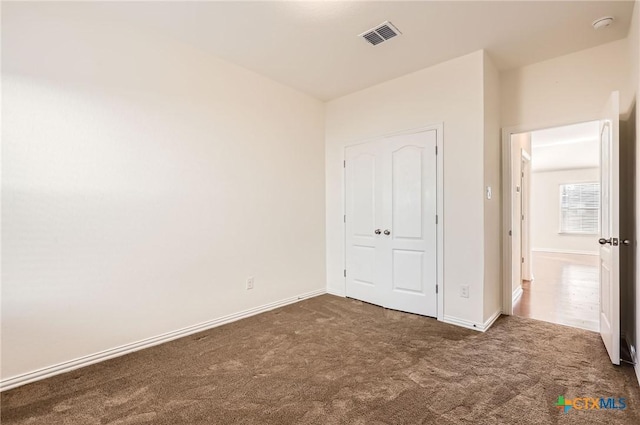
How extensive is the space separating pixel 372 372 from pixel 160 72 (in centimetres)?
314

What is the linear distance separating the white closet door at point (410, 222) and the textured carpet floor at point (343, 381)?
0.57 meters

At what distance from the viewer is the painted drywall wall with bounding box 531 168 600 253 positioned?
28.0 feet

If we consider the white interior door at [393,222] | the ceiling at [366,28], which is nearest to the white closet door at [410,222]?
the white interior door at [393,222]

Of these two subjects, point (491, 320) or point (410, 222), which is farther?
point (410, 222)

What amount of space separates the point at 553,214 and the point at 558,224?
1.06 ft

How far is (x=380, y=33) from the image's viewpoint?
274 cm

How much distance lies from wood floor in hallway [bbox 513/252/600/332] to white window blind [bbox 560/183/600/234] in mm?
2280

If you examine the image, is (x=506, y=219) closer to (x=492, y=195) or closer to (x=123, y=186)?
(x=492, y=195)

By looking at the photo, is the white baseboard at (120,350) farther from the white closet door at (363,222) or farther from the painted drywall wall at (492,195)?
the painted drywall wall at (492,195)

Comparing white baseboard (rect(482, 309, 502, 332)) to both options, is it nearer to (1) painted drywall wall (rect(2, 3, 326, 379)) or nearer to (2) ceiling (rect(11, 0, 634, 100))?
(1) painted drywall wall (rect(2, 3, 326, 379))

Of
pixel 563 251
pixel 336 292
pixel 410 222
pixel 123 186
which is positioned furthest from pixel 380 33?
pixel 563 251

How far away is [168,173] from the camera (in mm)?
2848

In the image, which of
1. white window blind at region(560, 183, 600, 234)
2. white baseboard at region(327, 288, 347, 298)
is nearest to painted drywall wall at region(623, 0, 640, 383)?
white baseboard at region(327, 288, 347, 298)

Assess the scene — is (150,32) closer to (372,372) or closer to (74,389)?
(74,389)
